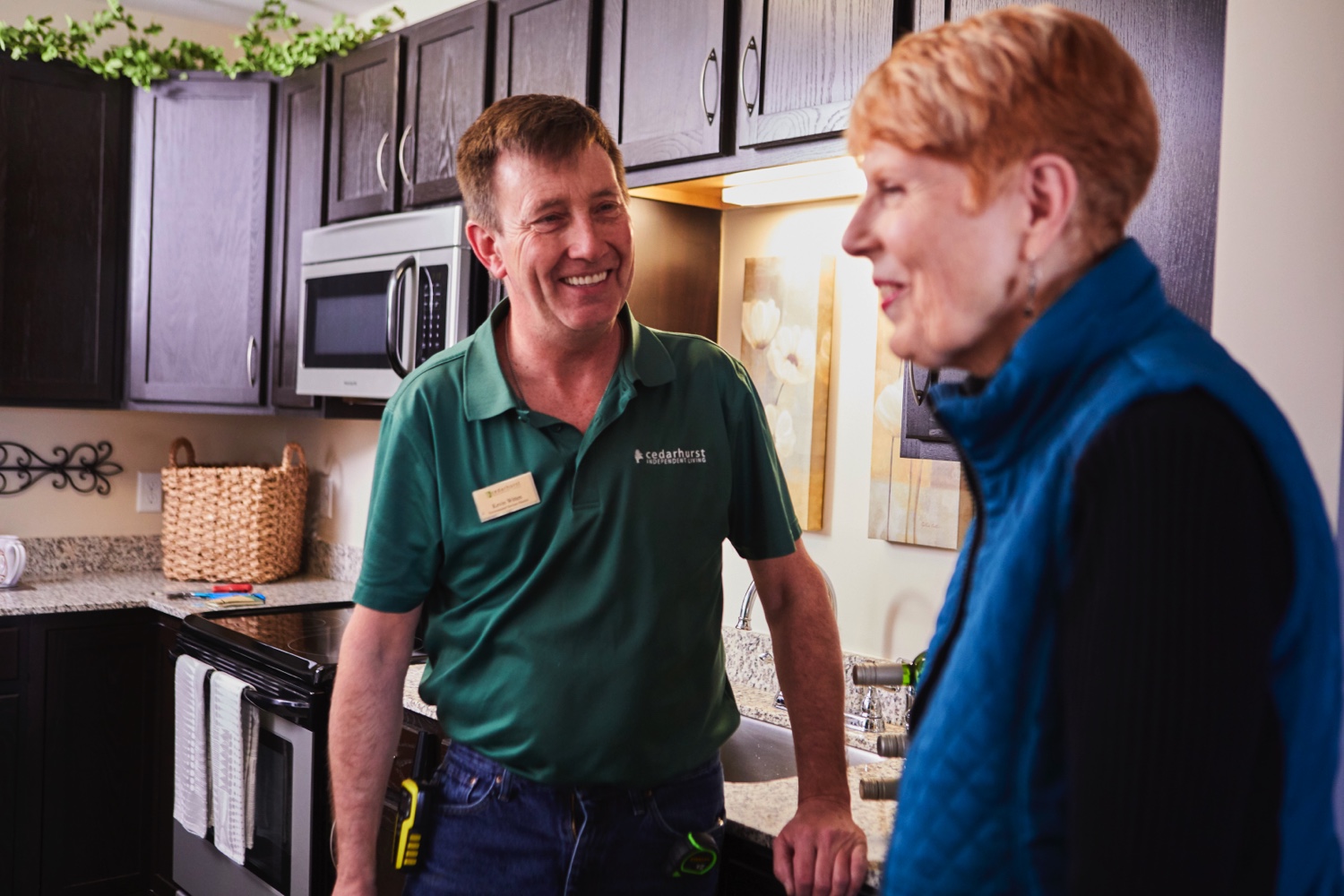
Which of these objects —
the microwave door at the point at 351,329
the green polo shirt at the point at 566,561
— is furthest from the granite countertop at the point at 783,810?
the microwave door at the point at 351,329

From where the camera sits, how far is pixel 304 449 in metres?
3.87

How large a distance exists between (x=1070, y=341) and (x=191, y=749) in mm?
2617

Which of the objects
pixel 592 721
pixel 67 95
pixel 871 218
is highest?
pixel 67 95

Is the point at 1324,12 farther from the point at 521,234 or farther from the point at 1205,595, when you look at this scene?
the point at 1205,595

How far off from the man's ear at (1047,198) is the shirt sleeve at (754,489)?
794 mm

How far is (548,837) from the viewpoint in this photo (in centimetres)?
132

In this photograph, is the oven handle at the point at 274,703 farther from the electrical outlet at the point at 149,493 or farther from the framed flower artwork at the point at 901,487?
the electrical outlet at the point at 149,493

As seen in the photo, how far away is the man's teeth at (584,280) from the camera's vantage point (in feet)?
4.58

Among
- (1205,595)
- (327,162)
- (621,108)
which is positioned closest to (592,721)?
(1205,595)

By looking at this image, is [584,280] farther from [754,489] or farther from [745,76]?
[745,76]

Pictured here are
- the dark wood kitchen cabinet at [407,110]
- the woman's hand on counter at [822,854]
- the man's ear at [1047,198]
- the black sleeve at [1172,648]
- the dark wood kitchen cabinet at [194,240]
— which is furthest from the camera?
the dark wood kitchen cabinet at [194,240]

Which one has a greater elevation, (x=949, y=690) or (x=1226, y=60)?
(x=1226, y=60)

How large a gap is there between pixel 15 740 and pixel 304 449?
124 centimetres

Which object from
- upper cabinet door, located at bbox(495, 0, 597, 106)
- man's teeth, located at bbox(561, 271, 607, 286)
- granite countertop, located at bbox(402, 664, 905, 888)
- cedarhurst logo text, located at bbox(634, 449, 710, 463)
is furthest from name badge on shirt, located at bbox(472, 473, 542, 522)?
upper cabinet door, located at bbox(495, 0, 597, 106)
